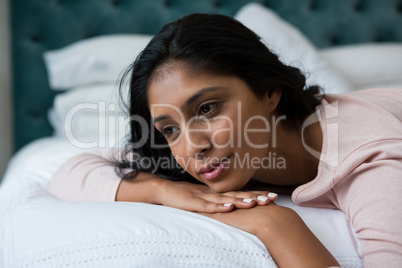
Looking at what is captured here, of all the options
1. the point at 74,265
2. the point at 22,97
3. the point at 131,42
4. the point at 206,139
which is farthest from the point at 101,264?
the point at 22,97

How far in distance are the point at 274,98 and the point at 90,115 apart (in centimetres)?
100

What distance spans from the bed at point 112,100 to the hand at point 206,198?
0.14ft

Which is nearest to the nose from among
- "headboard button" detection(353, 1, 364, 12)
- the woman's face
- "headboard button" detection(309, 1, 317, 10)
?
the woman's face

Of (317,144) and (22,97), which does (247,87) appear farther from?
(22,97)

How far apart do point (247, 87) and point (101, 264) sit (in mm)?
432

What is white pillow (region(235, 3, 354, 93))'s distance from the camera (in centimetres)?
164

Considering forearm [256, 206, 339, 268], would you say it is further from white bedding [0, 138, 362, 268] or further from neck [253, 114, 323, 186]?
neck [253, 114, 323, 186]

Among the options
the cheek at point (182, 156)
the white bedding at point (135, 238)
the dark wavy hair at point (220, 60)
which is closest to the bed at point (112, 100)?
the white bedding at point (135, 238)

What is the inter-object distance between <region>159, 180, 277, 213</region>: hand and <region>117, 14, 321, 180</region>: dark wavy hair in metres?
0.14

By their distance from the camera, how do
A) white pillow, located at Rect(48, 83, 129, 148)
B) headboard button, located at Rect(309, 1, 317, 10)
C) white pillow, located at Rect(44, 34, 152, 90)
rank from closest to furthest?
white pillow, located at Rect(48, 83, 129, 148), white pillow, located at Rect(44, 34, 152, 90), headboard button, located at Rect(309, 1, 317, 10)

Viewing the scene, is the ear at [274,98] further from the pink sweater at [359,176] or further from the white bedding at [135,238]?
the white bedding at [135,238]

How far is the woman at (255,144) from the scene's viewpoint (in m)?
0.64

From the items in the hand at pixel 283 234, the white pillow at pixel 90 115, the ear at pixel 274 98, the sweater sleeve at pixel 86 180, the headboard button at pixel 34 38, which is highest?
the ear at pixel 274 98

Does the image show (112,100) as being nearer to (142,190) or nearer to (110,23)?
(110,23)
